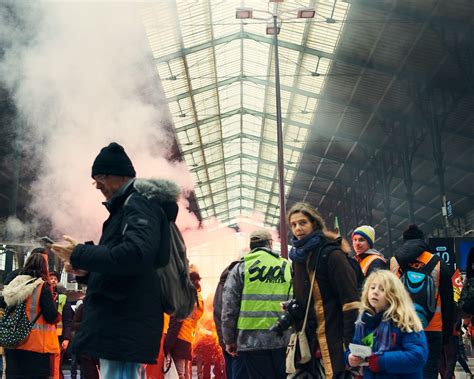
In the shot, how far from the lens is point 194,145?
105ft

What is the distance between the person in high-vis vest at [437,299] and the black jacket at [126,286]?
2640 millimetres

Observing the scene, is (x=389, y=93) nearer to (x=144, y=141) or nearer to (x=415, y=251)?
(x=144, y=141)

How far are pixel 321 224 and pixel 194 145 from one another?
28141 millimetres

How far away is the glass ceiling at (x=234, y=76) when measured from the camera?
768 inches

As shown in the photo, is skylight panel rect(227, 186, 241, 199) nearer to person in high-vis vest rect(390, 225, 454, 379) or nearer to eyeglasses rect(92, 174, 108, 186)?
person in high-vis vest rect(390, 225, 454, 379)

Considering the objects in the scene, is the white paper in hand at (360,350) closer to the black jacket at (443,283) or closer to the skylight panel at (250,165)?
the black jacket at (443,283)

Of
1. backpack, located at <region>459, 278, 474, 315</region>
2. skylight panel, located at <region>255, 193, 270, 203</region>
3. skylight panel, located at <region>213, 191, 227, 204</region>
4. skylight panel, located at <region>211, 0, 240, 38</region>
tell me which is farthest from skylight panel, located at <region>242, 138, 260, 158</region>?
backpack, located at <region>459, 278, 474, 315</region>

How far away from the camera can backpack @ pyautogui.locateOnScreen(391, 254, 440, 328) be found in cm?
472

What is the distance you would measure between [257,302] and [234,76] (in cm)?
2188

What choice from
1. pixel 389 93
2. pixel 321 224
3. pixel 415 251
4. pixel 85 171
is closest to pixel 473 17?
pixel 389 93

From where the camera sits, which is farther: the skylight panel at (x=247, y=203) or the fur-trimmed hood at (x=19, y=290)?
the skylight panel at (x=247, y=203)

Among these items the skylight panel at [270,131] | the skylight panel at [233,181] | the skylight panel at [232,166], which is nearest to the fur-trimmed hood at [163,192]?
the skylight panel at [270,131]

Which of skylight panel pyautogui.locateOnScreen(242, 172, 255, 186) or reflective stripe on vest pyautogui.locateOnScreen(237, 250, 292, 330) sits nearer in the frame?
reflective stripe on vest pyautogui.locateOnScreen(237, 250, 292, 330)

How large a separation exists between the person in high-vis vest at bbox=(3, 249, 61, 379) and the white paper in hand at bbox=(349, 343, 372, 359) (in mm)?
2768
